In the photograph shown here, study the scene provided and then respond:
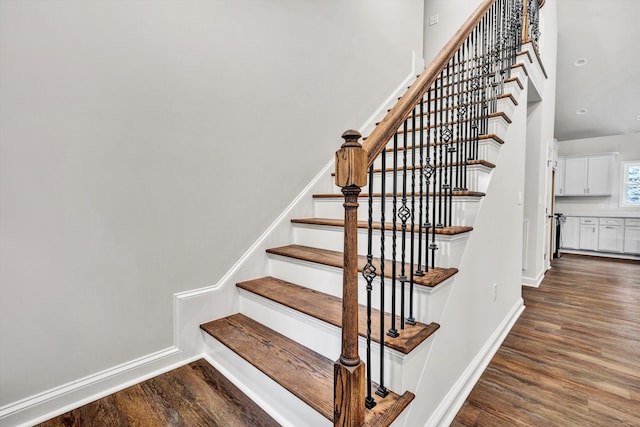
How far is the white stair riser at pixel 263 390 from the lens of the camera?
4.09 feet

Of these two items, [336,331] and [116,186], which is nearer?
[336,331]

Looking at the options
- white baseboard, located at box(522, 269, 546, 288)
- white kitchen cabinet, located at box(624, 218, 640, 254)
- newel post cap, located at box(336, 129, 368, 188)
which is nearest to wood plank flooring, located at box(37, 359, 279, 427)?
newel post cap, located at box(336, 129, 368, 188)

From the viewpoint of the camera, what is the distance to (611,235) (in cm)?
614

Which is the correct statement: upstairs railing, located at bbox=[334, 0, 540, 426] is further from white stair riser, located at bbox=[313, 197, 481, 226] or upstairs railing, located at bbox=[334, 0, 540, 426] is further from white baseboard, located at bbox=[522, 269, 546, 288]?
white baseboard, located at bbox=[522, 269, 546, 288]

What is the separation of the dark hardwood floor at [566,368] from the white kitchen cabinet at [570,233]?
11.8 ft

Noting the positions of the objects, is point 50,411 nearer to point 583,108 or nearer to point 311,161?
point 311,161

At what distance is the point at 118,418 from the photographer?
1.37m

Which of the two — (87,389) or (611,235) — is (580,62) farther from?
(87,389)

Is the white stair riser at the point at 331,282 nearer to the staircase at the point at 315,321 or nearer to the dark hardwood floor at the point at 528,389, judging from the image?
the staircase at the point at 315,321

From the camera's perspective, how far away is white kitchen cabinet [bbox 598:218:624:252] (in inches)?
238

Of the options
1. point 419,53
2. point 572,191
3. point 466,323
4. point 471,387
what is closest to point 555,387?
point 471,387

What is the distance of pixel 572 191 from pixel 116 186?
8.63 meters

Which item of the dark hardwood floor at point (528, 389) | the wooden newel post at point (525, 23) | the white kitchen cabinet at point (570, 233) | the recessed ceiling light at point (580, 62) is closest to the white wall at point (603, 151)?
the white kitchen cabinet at point (570, 233)

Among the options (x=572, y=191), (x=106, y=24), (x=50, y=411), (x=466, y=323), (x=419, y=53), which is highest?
(x=419, y=53)
